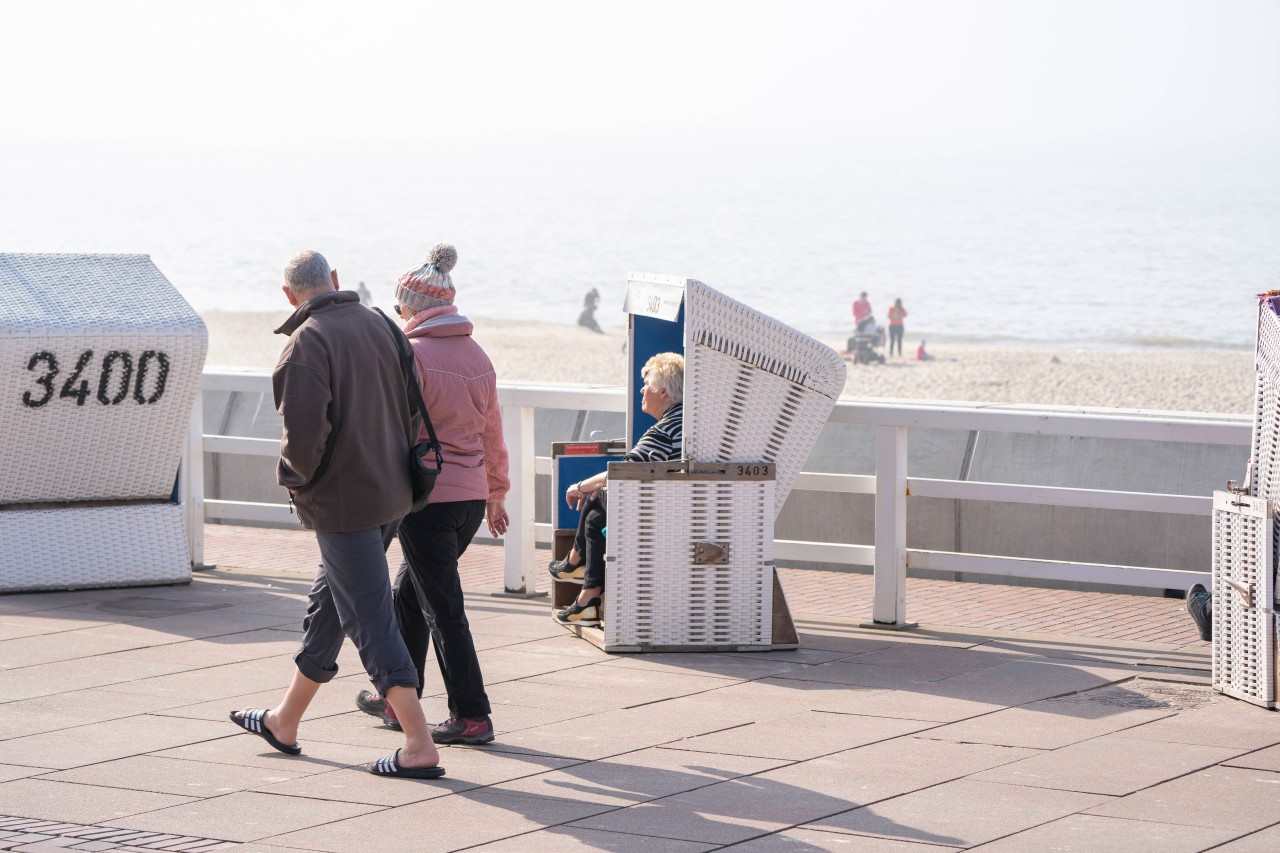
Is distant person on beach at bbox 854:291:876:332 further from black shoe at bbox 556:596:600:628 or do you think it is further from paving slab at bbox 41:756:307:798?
paving slab at bbox 41:756:307:798

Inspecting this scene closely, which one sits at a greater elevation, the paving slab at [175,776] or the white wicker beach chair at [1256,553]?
the white wicker beach chair at [1256,553]

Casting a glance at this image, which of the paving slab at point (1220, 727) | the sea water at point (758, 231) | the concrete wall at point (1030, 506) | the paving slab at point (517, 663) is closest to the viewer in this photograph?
the paving slab at point (1220, 727)

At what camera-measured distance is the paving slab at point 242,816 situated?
15.8ft

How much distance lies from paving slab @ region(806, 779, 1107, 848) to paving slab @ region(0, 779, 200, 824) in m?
1.94

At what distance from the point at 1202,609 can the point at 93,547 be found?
5405 mm

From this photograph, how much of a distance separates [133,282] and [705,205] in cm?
13113

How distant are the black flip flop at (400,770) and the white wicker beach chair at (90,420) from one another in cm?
406

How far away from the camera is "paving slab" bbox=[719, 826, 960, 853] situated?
465cm

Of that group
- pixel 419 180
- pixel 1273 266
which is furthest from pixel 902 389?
pixel 419 180

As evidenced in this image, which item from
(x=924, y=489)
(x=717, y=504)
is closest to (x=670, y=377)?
(x=717, y=504)

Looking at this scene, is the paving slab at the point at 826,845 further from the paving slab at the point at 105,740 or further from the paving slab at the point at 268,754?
the paving slab at the point at 105,740

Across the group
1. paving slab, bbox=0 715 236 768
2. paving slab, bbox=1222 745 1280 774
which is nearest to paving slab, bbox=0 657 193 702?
paving slab, bbox=0 715 236 768

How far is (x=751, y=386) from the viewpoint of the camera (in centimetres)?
752

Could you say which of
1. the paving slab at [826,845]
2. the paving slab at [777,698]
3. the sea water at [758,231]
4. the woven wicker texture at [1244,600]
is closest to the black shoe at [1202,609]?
the woven wicker texture at [1244,600]
